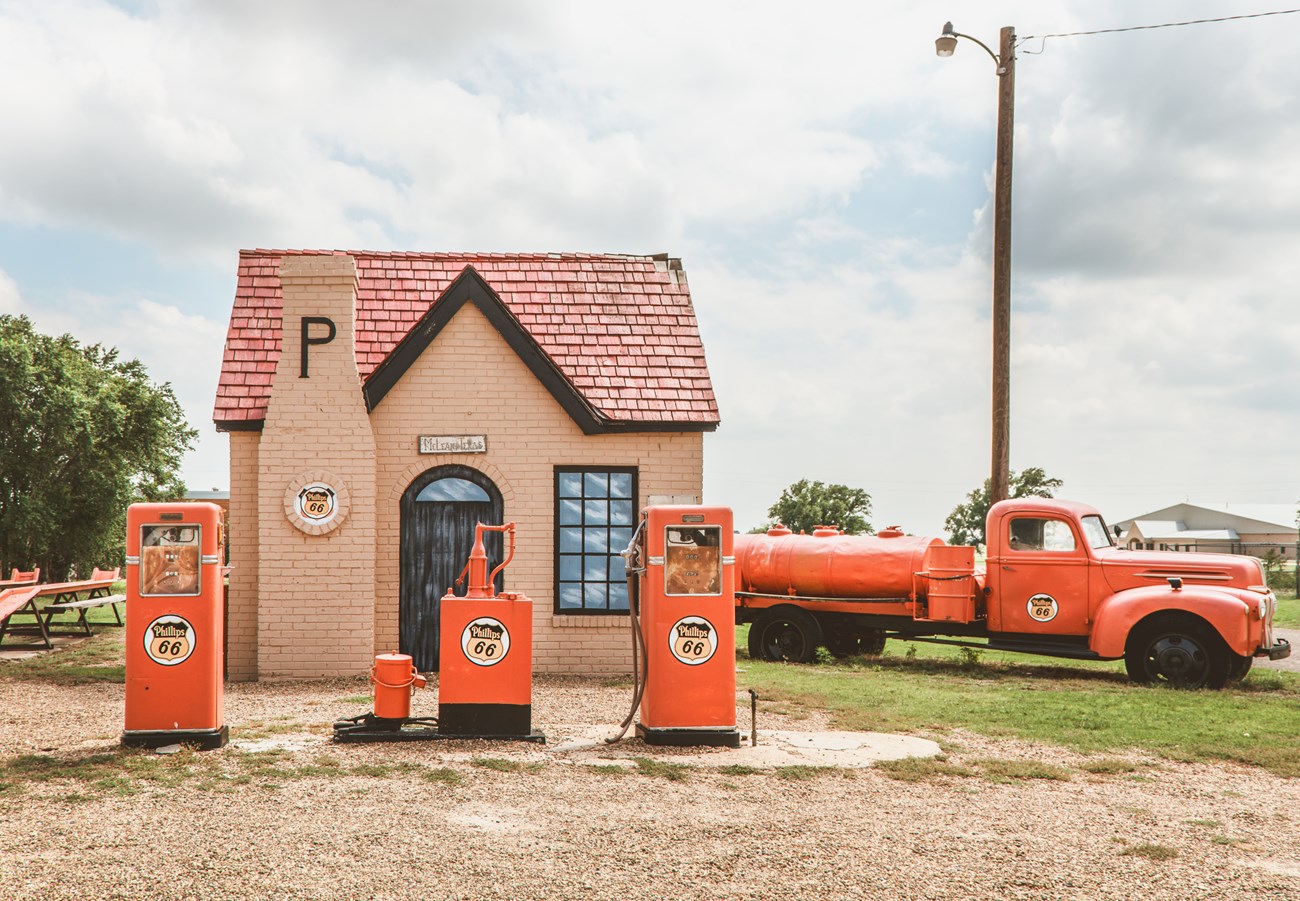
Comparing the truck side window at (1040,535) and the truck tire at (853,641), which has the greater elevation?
the truck side window at (1040,535)

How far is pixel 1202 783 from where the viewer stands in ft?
25.6

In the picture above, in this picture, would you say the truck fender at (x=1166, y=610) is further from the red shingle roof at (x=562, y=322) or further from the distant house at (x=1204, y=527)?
the distant house at (x=1204, y=527)

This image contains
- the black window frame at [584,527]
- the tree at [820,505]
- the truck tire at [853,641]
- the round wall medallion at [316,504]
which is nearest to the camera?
the round wall medallion at [316,504]

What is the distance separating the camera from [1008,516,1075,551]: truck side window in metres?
13.9

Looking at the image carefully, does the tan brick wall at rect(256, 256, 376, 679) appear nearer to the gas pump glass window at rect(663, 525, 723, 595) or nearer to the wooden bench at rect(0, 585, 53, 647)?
the wooden bench at rect(0, 585, 53, 647)

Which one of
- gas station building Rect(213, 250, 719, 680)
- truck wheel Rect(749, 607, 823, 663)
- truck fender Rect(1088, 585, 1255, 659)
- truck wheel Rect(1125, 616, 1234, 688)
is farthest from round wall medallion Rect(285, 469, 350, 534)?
truck wheel Rect(1125, 616, 1234, 688)

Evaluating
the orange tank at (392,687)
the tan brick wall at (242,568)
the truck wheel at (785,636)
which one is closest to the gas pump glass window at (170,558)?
the orange tank at (392,687)

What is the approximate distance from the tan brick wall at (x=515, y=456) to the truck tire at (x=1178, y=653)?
Result: 18.1ft

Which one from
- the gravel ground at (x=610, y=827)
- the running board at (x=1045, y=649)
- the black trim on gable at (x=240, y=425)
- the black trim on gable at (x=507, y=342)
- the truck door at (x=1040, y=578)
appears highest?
the black trim on gable at (x=507, y=342)

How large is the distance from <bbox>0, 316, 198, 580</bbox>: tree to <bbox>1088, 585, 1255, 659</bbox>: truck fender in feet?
89.4

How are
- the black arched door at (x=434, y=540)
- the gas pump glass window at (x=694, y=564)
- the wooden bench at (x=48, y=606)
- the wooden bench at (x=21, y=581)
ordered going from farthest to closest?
the wooden bench at (x=21, y=581)
the wooden bench at (x=48, y=606)
the black arched door at (x=434, y=540)
the gas pump glass window at (x=694, y=564)

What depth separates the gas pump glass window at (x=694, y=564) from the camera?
878 cm

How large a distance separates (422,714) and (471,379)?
15.6 feet

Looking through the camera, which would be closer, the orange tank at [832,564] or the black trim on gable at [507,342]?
the black trim on gable at [507,342]
